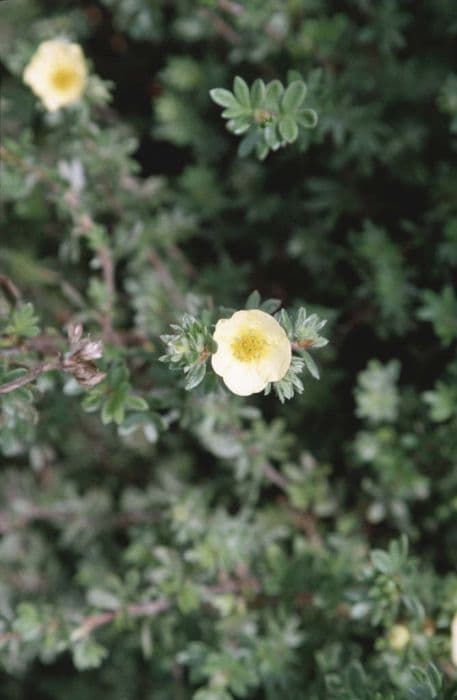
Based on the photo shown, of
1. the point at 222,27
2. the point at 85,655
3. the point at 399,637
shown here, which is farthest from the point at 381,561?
the point at 222,27

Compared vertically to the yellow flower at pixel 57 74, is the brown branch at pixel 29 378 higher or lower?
lower

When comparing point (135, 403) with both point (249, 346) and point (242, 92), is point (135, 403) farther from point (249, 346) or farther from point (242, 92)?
point (242, 92)

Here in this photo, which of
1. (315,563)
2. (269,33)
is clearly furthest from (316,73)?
(315,563)

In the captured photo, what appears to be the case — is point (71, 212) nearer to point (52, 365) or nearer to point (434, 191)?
point (52, 365)

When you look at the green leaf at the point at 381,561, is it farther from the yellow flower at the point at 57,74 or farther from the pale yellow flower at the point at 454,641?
the yellow flower at the point at 57,74

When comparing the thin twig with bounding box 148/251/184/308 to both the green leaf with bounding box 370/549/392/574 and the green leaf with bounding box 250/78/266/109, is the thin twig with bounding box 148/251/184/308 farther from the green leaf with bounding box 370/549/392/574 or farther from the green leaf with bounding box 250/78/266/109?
the green leaf with bounding box 370/549/392/574

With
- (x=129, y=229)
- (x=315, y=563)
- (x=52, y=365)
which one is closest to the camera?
(x=52, y=365)

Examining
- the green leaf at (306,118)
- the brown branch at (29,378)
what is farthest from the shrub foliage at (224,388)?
the brown branch at (29,378)
